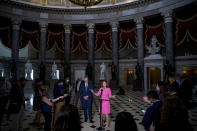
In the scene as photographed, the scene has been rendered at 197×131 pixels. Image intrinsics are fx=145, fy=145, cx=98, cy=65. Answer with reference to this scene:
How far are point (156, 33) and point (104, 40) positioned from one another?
6529 mm

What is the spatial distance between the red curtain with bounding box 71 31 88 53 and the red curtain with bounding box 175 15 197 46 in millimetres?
11043

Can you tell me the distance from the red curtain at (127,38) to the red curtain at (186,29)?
481cm

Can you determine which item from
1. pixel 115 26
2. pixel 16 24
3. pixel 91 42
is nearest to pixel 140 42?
pixel 115 26

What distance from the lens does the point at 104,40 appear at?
19484 millimetres

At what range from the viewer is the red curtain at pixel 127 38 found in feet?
59.3

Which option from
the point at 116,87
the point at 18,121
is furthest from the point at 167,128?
the point at 116,87

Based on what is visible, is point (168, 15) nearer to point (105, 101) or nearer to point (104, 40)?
point (104, 40)

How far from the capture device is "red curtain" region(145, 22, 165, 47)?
53.2 feet

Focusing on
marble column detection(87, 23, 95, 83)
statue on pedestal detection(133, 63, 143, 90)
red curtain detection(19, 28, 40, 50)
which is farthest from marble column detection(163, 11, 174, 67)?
red curtain detection(19, 28, 40, 50)

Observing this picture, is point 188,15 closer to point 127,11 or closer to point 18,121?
point 127,11

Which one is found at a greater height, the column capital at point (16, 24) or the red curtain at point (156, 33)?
the column capital at point (16, 24)

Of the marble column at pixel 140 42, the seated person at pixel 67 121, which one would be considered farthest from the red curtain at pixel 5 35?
the seated person at pixel 67 121

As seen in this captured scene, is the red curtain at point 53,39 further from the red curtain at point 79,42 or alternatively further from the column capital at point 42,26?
the red curtain at point 79,42

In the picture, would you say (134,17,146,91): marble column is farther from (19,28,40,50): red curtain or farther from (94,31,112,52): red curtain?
(19,28,40,50): red curtain
